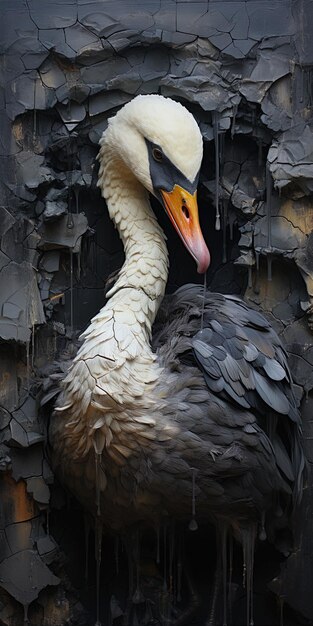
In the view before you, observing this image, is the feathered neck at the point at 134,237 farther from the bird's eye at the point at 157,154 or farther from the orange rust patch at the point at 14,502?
the orange rust patch at the point at 14,502

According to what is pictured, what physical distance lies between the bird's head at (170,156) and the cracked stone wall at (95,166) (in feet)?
0.65

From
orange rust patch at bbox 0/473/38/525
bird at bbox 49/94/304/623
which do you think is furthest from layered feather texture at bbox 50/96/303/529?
orange rust patch at bbox 0/473/38/525

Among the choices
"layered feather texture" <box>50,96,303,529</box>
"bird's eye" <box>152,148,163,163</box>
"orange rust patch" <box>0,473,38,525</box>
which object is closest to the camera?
"layered feather texture" <box>50,96,303,529</box>

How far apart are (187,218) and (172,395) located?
0.50 meters

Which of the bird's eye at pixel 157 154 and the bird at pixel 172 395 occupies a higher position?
the bird's eye at pixel 157 154

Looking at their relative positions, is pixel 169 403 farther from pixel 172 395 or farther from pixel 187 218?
pixel 187 218

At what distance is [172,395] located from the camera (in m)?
3.73

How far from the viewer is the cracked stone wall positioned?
3967mm

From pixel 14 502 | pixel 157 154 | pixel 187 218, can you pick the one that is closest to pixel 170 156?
pixel 157 154

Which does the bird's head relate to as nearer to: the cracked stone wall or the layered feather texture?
the layered feather texture

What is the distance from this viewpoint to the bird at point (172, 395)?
3691 millimetres

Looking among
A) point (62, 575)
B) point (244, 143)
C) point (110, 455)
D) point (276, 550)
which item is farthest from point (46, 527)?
point (244, 143)

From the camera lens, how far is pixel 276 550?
13.3 ft

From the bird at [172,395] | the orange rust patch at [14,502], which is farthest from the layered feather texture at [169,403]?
the orange rust patch at [14,502]
